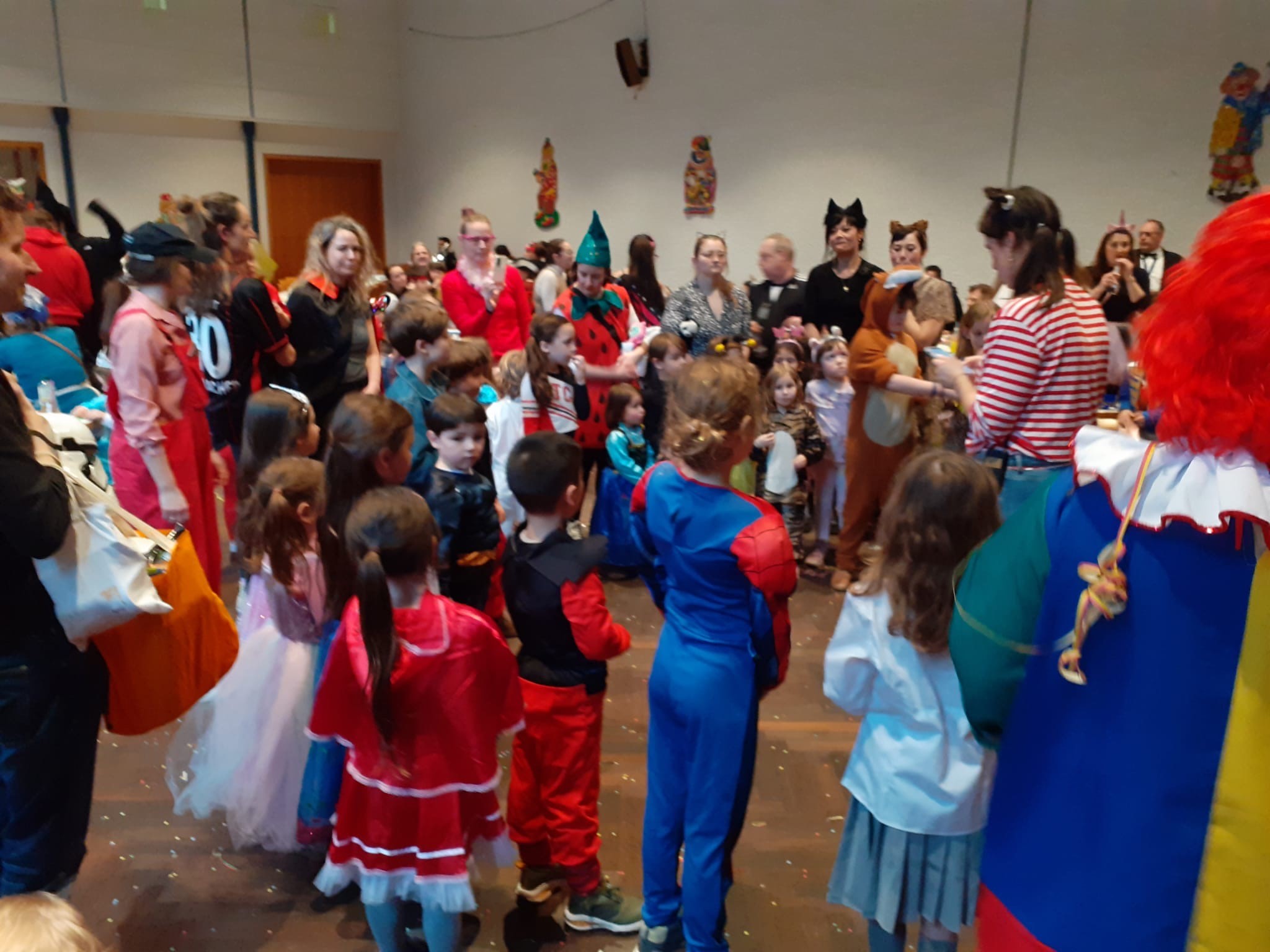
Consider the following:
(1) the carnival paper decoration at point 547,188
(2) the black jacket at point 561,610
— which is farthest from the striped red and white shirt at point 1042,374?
(1) the carnival paper decoration at point 547,188

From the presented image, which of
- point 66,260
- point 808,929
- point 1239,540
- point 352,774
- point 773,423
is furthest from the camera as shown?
point 66,260

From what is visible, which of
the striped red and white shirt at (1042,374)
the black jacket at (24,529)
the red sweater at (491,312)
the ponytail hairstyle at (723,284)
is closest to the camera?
the black jacket at (24,529)

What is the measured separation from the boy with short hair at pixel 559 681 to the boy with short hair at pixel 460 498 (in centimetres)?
45

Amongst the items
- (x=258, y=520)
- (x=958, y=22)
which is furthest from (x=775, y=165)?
(x=258, y=520)

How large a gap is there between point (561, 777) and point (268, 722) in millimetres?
742

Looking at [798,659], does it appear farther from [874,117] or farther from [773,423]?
[874,117]

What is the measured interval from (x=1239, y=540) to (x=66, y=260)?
5.13m

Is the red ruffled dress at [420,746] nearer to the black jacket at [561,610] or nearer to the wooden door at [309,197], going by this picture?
the black jacket at [561,610]

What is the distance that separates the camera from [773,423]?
3.98 meters

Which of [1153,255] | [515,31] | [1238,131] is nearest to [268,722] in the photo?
A: [1153,255]

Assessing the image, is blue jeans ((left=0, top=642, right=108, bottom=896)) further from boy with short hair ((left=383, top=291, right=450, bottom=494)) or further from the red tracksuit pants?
boy with short hair ((left=383, top=291, right=450, bottom=494))

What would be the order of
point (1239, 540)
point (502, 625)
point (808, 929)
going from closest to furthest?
point (1239, 540)
point (808, 929)
point (502, 625)

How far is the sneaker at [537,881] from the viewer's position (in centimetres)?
203

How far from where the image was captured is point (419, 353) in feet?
9.84
